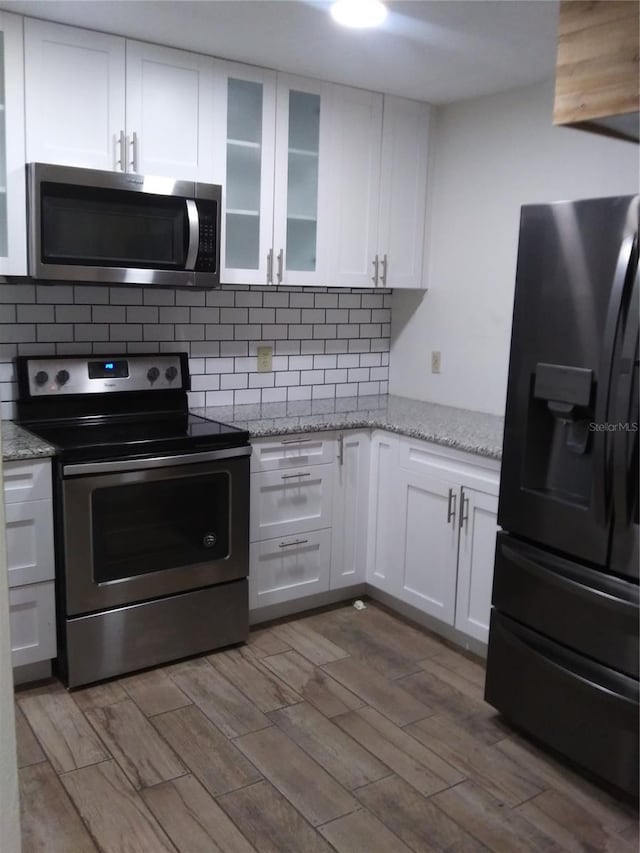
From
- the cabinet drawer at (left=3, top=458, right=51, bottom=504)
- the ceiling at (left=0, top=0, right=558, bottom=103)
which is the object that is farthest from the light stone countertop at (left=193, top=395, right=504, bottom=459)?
the ceiling at (left=0, top=0, right=558, bottom=103)

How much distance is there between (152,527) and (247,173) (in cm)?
147

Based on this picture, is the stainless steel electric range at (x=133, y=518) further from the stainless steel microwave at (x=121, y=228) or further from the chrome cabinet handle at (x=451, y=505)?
the chrome cabinet handle at (x=451, y=505)

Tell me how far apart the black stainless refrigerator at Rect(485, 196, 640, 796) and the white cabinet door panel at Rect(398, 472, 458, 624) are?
540 millimetres

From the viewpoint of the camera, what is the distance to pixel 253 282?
325 cm

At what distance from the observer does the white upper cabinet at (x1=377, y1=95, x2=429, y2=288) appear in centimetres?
356

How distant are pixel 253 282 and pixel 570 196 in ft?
4.36

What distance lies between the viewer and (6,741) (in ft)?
2.70

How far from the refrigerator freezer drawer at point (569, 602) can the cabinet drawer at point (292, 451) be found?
976mm

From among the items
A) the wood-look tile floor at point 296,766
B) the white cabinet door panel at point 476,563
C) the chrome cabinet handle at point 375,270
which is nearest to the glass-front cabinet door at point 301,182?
the chrome cabinet handle at point 375,270

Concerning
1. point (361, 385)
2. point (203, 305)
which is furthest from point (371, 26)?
point (361, 385)

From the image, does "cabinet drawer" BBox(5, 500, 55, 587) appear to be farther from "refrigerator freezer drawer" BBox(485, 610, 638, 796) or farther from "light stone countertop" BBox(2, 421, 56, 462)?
"refrigerator freezer drawer" BBox(485, 610, 638, 796)

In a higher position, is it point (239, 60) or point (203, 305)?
point (239, 60)

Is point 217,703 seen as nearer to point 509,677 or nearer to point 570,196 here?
point 509,677

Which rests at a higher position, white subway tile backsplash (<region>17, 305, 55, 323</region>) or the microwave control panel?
the microwave control panel
